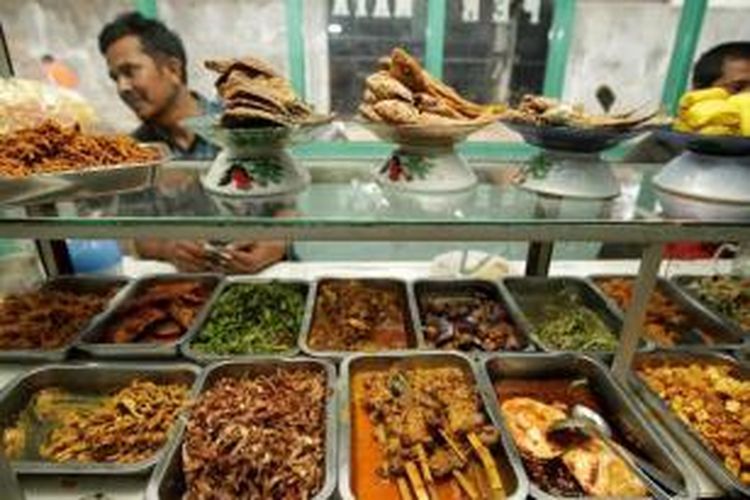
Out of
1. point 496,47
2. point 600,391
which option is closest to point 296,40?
point 496,47

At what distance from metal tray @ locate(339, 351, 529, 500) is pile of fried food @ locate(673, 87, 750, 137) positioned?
2.95 ft

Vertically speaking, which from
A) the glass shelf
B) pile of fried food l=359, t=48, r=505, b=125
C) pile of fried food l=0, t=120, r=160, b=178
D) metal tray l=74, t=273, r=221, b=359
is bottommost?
metal tray l=74, t=273, r=221, b=359

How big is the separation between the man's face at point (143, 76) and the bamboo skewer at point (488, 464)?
296cm

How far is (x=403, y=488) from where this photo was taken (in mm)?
1337

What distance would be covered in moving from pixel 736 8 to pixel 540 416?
3856 mm

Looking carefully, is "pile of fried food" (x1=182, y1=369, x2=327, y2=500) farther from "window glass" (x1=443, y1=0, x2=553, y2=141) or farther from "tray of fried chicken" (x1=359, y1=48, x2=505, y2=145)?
"window glass" (x1=443, y1=0, x2=553, y2=141)

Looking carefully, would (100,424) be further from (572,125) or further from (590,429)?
(572,125)

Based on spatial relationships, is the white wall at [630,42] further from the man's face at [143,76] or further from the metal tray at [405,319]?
the man's face at [143,76]

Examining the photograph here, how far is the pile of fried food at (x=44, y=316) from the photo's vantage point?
1787mm

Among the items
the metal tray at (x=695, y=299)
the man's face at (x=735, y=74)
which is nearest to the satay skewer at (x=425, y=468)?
the metal tray at (x=695, y=299)

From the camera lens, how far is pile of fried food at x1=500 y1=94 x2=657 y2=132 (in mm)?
1257

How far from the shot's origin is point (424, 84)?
4.53ft

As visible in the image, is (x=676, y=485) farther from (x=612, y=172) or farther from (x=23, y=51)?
(x=23, y=51)

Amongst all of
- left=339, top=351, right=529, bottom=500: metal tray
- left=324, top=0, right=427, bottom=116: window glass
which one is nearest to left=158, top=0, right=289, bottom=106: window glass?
left=324, top=0, right=427, bottom=116: window glass
